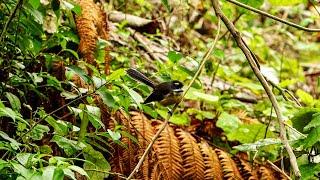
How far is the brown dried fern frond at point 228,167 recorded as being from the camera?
2.14 metres

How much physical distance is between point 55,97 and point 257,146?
775 mm

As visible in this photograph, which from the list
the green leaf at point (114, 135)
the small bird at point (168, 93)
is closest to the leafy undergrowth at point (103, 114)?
the green leaf at point (114, 135)

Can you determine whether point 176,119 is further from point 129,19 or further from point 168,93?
point 129,19

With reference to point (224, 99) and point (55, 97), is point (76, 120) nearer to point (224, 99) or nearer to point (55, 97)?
point (55, 97)

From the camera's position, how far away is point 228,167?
2.16 meters

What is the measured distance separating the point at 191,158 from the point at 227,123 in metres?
0.42

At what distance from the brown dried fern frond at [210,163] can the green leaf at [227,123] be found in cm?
27

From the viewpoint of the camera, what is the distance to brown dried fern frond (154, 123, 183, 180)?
6.68 ft

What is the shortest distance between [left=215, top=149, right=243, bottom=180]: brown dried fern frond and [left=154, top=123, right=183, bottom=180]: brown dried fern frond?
0.61 feet

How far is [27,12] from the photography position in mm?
1766

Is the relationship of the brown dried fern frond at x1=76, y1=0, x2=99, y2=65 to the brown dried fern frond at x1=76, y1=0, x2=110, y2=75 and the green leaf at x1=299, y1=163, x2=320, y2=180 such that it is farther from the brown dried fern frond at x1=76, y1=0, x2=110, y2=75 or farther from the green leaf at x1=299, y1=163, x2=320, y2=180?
the green leaf at x1=299, y1=163, x2=320, y2=180

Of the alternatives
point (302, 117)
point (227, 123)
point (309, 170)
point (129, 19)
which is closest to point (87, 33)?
point (227, 123)

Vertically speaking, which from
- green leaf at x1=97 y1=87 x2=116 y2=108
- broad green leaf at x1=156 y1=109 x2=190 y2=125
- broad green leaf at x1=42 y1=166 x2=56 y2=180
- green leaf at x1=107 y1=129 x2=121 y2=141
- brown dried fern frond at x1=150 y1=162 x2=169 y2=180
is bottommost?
brown dried fern frond at x1=150 y1=162 x2=169 y2=180

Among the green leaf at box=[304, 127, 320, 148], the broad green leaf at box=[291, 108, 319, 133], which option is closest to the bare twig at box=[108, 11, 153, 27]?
the broad green leaf at box=[291, 108, 319, 133]
